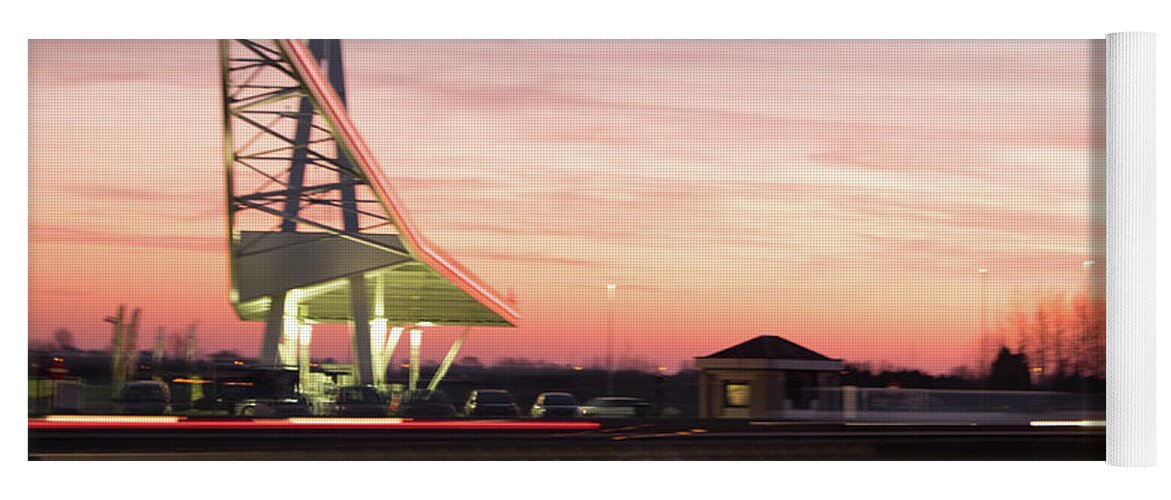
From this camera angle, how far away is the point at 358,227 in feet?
51.9

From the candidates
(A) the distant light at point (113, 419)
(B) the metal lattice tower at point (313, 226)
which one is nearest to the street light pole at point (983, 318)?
(B) the metal lattice tower at point (313, 226)

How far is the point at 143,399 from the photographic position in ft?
49.4

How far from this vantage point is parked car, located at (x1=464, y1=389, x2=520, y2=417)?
15.4 m

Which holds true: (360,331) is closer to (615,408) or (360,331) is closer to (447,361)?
(447,361)

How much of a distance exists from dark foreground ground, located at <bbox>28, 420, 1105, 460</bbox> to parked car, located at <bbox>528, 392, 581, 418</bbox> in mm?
167

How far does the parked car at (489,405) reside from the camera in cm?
1538

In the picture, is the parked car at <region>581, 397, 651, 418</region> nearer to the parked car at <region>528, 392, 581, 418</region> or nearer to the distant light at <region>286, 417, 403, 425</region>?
the parked car at <region>528, 392, 581, 418</region>

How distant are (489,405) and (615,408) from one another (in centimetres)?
126

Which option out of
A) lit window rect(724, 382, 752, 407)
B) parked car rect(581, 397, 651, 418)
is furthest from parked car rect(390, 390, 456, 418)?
lit window rect(724, 382, 752, 407)

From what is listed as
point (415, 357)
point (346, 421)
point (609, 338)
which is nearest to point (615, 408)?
point (609, 338)

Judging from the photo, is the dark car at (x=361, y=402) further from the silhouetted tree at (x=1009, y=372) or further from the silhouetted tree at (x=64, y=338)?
the silhouetted tree at (x=1009, y=372)

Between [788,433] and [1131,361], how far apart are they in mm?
3307

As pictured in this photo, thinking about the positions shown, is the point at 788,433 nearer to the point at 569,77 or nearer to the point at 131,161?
the point at 569,77

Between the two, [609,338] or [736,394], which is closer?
Result: [736,394]
